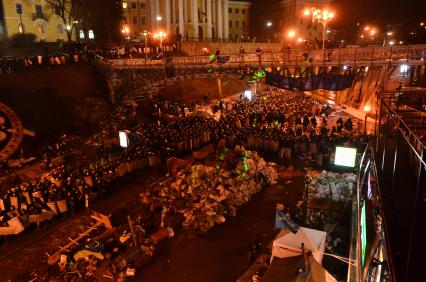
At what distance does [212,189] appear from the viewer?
1530 centimetres

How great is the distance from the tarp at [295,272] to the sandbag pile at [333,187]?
6225 mm

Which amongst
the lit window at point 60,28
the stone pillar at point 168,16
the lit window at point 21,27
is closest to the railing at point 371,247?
the stone pillar at point 168,16

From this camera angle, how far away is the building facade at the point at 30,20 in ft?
158

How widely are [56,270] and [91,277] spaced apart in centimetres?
148

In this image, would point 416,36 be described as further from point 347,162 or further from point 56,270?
point 56,270

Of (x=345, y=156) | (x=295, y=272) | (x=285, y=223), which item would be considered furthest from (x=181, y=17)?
(x=295, y=272)

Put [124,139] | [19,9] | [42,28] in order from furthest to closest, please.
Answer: [42,28] → [19,9] → [124,139]

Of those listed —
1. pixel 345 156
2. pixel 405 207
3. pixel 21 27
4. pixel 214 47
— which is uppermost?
pixel 21 27

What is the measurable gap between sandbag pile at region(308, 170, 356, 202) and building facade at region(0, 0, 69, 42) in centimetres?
4394

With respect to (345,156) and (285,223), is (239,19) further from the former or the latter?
(285,223)

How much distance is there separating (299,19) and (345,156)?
55668 millimetres

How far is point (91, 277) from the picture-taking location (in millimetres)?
11055

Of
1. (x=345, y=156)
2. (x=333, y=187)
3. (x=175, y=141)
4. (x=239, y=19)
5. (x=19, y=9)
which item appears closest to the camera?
(x=333, y=187)

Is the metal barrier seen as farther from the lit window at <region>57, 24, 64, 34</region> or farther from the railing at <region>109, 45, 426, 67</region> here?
the lit window at <region>57, 24, 64, 34</region>
